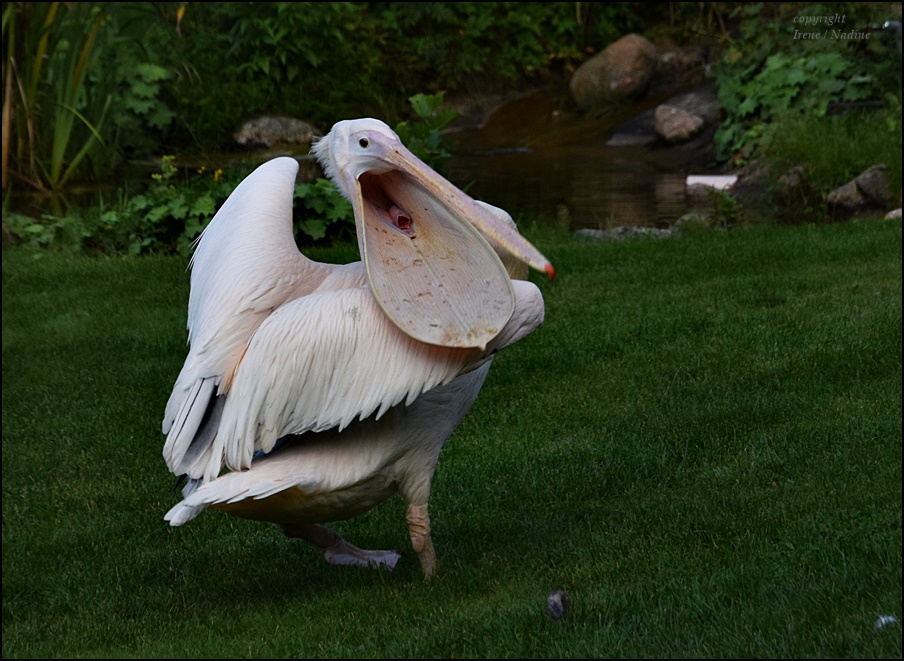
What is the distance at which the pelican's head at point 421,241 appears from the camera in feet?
10.1

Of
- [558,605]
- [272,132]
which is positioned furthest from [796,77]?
[558,605]

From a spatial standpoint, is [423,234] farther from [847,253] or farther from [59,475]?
[847,253]

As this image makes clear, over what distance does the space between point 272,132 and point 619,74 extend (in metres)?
4.40

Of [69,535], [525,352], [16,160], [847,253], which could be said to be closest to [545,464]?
[525,352]

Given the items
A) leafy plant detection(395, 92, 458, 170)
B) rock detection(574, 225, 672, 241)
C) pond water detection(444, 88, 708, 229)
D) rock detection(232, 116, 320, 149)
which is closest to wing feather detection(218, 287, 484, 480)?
rock detection(574, 225, 672, 241)

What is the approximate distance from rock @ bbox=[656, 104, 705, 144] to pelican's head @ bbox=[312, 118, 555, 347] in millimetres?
9473

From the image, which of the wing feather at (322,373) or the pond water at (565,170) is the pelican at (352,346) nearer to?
the wing feather at (322,373)

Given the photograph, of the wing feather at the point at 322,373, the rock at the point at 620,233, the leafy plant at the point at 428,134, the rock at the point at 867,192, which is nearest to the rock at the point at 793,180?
the rock at the point at 867,192

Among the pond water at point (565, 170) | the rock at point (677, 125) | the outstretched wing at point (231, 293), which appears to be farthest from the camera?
the rock at point (677, 125)

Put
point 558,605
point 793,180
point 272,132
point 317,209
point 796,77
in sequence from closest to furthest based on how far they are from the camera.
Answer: point 558,605 → point 317,209 → point 793,180 → point 796,77 → point 272,132

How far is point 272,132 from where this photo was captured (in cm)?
1372

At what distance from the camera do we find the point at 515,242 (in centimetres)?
308

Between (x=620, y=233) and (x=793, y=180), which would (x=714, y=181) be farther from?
(x=620, y=233)

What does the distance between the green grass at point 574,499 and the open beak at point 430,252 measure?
794 mm
